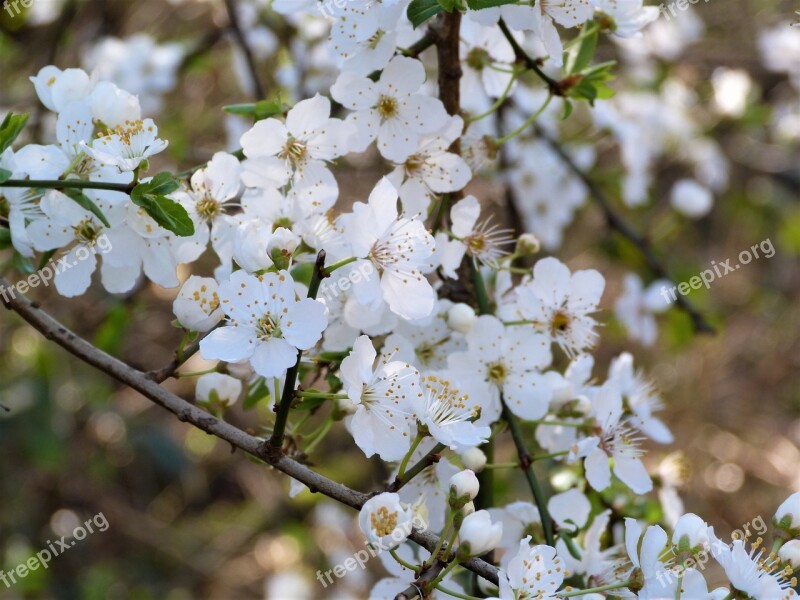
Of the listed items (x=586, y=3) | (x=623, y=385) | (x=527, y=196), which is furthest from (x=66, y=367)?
(x=586, y=3)

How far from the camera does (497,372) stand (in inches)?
53.9

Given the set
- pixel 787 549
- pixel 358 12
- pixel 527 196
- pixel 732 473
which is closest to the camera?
pixel 787 549

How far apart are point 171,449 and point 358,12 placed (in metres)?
2.66

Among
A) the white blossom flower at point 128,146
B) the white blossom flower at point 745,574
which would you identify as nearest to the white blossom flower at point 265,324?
the white blossom flower at point 128,146

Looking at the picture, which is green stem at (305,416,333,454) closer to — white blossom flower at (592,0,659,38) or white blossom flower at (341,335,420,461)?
white blossom flower at (341,335,420,461)

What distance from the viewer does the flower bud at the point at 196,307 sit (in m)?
1.17

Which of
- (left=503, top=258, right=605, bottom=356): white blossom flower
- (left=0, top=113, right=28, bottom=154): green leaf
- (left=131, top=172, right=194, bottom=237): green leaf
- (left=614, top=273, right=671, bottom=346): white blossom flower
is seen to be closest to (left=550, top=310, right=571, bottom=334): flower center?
(left=503, top=258, right=605, bottom=356): white blossom flower

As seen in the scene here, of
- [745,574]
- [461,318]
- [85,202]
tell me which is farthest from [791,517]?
[85,202]

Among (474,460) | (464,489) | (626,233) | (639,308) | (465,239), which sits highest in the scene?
(465,239)

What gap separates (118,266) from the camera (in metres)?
1.29

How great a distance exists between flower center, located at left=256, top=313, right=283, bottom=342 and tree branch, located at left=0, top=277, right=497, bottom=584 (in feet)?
0.43

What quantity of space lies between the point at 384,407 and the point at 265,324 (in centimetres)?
19

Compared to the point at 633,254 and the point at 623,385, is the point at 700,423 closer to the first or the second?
the point at 633,254

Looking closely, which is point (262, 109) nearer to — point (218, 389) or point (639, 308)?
point (218, 389)
